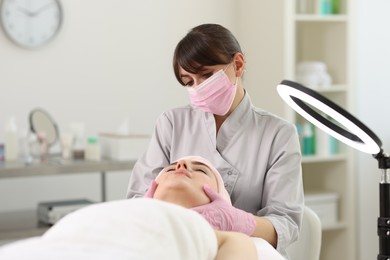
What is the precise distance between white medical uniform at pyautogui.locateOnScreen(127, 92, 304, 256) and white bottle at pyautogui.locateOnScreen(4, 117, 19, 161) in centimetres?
143

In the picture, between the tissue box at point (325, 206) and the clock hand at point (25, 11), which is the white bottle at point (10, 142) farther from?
the tissue box at point (325, 206)

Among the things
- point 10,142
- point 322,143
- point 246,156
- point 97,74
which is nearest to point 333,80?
point 322,143

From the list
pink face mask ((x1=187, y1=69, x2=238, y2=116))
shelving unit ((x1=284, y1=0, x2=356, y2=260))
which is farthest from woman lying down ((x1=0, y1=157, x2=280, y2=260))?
shelving unit ((x1=284, y1=0, x2=356, y2=260))

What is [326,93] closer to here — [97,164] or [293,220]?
[97,164]

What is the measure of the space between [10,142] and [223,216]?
1.93 metres

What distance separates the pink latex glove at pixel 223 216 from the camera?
1.57 metres

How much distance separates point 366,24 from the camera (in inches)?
155

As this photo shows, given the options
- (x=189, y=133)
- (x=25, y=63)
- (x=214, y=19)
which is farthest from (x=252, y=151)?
(x=214, y=19)

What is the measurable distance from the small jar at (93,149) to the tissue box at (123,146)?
77mm

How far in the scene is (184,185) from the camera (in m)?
1.61

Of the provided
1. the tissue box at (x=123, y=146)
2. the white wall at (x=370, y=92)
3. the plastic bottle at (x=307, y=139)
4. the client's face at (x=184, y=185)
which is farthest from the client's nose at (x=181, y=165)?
the white wall at (x=370, y=92)

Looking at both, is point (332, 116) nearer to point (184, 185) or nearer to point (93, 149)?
point (184, 185)

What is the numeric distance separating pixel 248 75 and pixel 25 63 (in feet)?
3.92

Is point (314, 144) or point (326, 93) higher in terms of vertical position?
point (326, 93)
